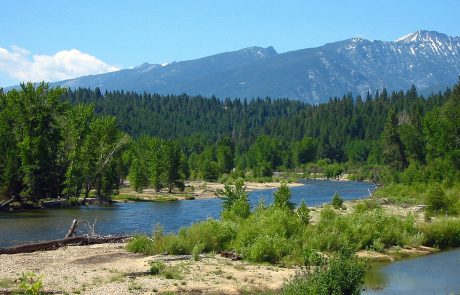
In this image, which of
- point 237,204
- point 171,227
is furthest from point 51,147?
point 237,204

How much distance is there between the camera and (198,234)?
4238cm

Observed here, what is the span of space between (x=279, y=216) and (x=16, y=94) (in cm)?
5290

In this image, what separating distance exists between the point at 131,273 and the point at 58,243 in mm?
12758

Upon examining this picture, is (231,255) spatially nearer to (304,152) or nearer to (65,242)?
(65,242)

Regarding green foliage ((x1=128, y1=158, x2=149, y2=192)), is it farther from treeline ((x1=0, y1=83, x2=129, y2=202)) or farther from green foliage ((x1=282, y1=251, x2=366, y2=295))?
green foliage ((x1=282, y1=251, x2=366, y2=295))

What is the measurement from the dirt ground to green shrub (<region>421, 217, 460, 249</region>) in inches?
660

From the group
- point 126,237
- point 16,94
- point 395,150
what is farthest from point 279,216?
point 395,150

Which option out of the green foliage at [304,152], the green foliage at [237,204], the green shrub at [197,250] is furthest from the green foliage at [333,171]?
the green shrub at [197,250]

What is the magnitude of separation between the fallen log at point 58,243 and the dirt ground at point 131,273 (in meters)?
1.37

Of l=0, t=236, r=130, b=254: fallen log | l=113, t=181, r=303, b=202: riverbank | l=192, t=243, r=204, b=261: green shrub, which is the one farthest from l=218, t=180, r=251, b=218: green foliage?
l=113, t=181, r=303, b=202: riverbank

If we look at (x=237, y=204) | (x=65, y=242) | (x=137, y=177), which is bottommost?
(x=65, y=242)

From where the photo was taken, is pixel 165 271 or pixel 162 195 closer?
pixel 165 271

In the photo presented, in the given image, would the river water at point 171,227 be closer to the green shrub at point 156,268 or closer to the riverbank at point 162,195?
the riverbank at point 162,195

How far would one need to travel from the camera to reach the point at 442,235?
48.5 m
